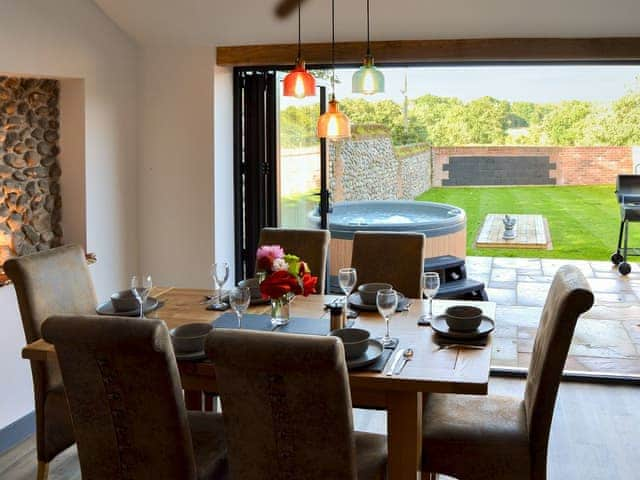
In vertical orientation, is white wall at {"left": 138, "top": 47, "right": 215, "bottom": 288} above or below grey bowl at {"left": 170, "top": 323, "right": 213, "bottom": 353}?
above

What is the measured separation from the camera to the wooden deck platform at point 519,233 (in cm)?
1020

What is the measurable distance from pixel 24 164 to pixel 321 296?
188 centimetres

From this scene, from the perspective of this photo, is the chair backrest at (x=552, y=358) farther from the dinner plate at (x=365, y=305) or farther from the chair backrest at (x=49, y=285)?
the chair backrest at (x=49, y=285)

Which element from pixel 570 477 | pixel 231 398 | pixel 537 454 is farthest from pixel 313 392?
pixel 570 477

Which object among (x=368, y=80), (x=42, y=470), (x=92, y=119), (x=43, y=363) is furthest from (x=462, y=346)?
(x=92, y=119)

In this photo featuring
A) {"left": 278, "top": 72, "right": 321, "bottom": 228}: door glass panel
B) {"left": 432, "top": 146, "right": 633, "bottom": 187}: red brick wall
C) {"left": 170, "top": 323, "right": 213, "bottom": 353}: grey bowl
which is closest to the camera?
{"left": 170, "top": 323, "right": 213, "bottom": 353}: grey bowl

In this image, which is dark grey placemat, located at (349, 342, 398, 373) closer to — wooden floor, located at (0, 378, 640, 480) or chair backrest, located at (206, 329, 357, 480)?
chair backrest, located at (206, 329, 357, 480)

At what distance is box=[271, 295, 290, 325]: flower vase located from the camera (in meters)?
2.89

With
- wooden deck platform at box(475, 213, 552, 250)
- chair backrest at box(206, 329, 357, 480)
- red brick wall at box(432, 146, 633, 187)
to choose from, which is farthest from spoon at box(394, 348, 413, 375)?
red brick wall at box(432, 146, 633, 187)

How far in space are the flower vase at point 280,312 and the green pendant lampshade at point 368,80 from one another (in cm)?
100

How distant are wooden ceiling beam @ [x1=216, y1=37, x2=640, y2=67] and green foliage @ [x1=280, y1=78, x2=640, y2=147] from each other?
6426 millimetres

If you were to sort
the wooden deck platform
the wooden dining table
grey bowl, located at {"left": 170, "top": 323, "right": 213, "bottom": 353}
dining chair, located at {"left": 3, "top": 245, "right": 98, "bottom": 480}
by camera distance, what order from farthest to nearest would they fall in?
the wooden deck platform, dining chair, located at {"left": 3, "top": 245, "right": 98, "bottom": 480}, grey bowl, located at {"left": 170, "top": 323, "right": 213, "bottom": 353}, the wooden dining table

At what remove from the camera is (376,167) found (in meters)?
11.2

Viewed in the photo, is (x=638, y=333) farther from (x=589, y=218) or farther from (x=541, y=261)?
(x=589, y=218)
